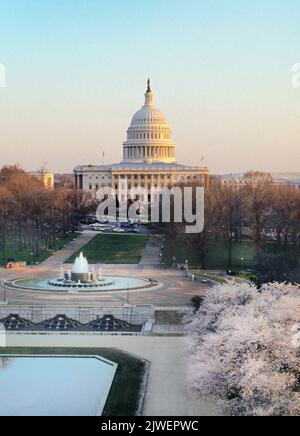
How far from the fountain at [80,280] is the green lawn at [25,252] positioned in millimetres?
13569

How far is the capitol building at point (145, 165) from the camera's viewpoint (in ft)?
560

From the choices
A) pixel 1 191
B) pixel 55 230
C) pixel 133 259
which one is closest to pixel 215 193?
pixel 133 259

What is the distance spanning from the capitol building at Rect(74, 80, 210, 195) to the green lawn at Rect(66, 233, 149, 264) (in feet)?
237

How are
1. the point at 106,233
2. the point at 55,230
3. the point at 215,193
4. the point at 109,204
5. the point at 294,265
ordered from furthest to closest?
the point at 109,204, the point at 106,233, the point at 55,230, the point at 215,193, the point at 294,265

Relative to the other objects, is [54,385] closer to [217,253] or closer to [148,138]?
A: [217,253]

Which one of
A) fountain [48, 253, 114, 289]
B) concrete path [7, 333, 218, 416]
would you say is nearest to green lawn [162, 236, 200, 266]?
fountain [48, 253, 114, 289]

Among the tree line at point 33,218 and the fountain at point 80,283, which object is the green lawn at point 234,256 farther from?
the tree line at point 33,218

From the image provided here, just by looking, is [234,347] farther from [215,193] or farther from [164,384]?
[215,193]

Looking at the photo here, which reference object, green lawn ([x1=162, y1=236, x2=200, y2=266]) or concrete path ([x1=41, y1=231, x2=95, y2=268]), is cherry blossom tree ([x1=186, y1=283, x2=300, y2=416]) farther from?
concrete path ([x1=41, y1=231, x2=95, y2=268])

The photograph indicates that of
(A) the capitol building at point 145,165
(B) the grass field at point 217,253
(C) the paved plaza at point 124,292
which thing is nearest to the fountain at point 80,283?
(C) the paved plaza at point 124,292

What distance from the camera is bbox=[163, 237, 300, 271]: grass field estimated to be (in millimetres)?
65562

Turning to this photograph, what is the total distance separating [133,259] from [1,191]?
24373 millimetres

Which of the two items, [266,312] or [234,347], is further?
[266,312]

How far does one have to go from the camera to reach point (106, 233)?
95.6 m
